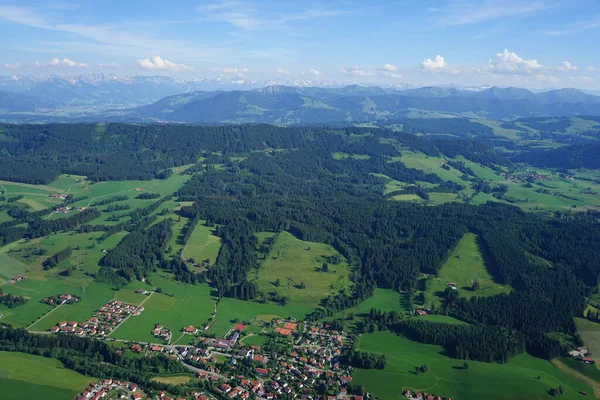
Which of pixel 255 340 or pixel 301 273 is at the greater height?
pixel 301 273

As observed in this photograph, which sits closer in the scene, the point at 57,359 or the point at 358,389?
the point at 358,389

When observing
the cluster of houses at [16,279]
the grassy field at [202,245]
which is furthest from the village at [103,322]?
the grassy field at [202,245]

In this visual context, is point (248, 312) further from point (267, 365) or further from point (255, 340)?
point (267, 365)

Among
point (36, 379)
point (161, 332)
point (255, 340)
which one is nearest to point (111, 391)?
point (36, 379)

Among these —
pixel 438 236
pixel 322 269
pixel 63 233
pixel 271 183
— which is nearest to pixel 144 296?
pixel 322 269

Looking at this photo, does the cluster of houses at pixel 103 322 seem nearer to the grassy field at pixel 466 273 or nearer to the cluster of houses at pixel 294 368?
the cluster of houses at pixel 294 368

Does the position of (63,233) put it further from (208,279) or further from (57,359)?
(57,359)
